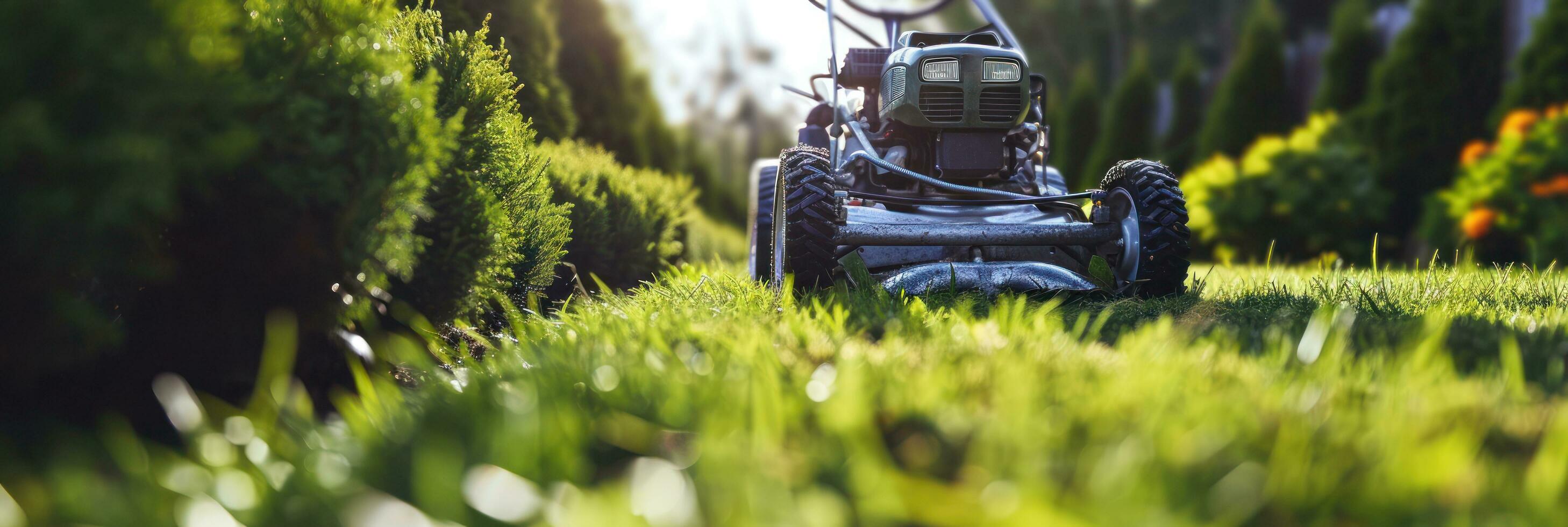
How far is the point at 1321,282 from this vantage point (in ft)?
13.4

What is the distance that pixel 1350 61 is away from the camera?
36.4 ft

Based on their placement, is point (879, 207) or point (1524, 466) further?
point (879, 207)

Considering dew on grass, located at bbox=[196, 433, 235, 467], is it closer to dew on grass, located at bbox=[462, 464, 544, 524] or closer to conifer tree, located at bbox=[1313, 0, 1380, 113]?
dew on grass, located at bbox=[462, 464, 544, 524]

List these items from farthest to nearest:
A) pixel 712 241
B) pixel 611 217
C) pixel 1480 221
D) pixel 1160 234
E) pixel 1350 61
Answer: pixel 1350 61 → pixel 712 241 → pixel 1480 221 → pixel 611 217 → pixel 1160 234

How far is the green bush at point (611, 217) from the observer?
4789 millimetres

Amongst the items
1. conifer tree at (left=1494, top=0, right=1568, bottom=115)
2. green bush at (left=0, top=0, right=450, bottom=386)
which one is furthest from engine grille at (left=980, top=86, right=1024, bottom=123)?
conifer tree at (left=1494, top=0, right=1568, bottom=115)

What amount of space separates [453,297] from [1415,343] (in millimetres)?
2353

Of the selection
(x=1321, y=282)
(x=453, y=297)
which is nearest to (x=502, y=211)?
(x=453, y=297)

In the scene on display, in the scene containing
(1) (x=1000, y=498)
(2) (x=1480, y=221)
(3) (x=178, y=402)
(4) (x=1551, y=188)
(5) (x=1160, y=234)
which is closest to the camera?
(1) (x=1000, y=498)

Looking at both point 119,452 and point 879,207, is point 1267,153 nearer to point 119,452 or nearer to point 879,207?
point 879,207

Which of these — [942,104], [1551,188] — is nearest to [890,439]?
[942,104]

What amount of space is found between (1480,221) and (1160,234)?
17.2 ft

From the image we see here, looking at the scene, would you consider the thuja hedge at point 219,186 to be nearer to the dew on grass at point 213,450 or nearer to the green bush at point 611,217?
the dew on grass at point 213,450

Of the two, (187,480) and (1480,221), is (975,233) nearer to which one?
(187,480)
